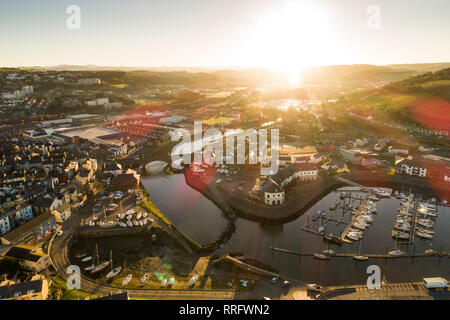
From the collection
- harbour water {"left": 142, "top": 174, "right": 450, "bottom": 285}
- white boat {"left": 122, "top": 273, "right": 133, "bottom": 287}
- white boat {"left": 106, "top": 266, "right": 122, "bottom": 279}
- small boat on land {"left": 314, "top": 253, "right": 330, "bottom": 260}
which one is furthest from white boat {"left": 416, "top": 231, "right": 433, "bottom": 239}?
white boat {"left": 106, "top": 266, "right": 122, "bottom": 279}

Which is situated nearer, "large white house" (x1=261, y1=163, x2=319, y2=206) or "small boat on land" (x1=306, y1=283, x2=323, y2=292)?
"small boat on land" (x1=306, y1=283, x2=323, y2=292)

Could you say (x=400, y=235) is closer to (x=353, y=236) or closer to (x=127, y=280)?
(x=353, y=236)

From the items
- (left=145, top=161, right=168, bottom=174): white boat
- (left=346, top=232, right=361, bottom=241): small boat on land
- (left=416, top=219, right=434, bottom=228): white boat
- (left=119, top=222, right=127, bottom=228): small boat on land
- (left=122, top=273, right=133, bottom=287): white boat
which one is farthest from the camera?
(left=145, top=161, right=168, bottom=174): white boat

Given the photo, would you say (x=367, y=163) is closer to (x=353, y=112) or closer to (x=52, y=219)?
(x=52, y=219)

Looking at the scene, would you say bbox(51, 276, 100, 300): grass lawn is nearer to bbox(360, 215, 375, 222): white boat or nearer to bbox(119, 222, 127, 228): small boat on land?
bbox(119, 222, 127, 228): small boat on land

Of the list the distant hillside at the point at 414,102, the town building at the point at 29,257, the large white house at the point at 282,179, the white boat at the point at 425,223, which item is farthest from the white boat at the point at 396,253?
the distant hillside at the point at 414,102

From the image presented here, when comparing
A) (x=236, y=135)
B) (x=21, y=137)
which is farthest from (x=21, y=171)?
(x=236, y=135)

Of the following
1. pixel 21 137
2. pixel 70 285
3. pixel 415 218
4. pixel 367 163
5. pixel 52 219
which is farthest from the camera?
pixel 21 137

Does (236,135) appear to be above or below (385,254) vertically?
above
